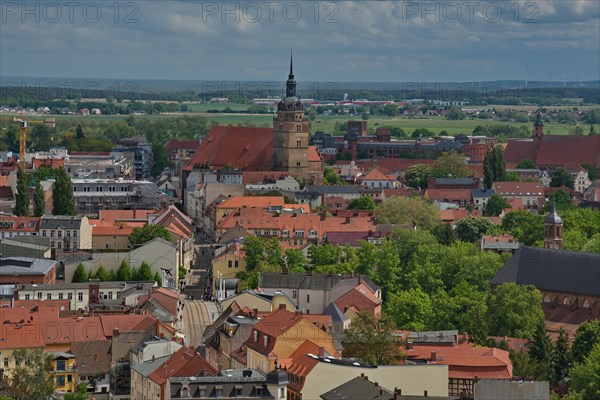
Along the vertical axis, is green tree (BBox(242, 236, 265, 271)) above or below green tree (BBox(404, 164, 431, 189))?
above

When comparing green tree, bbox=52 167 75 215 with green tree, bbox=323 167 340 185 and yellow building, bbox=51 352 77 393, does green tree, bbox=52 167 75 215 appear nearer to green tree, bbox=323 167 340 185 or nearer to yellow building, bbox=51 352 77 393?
green tree, bbox=323 167 340 185

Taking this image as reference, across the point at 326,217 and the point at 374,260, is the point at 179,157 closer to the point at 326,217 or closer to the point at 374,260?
the point at 326,217

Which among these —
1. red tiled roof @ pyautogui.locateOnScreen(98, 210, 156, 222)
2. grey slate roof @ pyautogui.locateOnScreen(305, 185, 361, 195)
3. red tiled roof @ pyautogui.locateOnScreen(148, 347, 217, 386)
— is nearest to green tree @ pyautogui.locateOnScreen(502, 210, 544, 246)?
red tiled roof @ pyautogui.locateOnScreen(98, 210, 156, 222)

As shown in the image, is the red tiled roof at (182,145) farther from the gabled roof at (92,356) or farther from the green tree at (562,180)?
the gabled roof at (92,356)

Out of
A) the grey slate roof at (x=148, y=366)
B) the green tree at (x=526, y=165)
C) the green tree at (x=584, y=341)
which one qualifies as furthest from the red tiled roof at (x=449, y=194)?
the grey slate roof at (x=148, y=366)

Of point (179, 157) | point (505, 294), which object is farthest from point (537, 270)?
point (179, 157)

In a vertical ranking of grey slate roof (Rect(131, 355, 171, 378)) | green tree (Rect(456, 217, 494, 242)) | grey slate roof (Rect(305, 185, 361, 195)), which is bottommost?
grey slate roof (Rect(305, 185, 361, 195))
